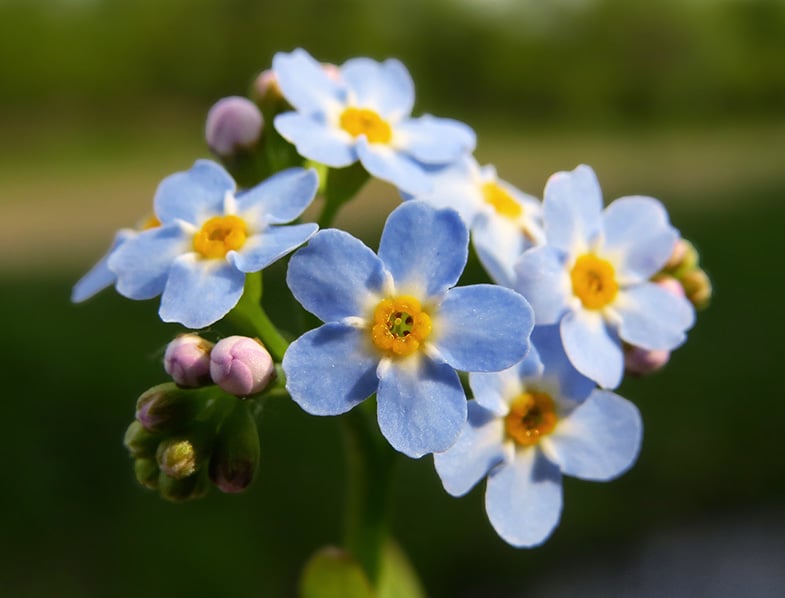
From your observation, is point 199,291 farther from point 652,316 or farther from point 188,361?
point 652,316

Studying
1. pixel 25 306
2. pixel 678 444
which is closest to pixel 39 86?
pixel 25 306

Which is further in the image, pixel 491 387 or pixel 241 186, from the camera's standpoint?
pixel 241 186

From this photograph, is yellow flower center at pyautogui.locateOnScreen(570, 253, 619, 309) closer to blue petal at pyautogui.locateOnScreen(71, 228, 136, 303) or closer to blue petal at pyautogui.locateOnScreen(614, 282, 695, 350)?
blue petal at pyautogui.locateOnScreen(614, 282, 695, 350)

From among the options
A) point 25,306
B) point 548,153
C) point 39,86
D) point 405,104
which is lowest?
point 25,306

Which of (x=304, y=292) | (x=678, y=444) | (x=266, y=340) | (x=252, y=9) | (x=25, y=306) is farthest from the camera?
(x=252, y=9)

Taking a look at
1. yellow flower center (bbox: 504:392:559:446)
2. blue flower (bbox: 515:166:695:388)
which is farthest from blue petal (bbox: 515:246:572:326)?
yellow flower center (bbox: 504:392:559:446)

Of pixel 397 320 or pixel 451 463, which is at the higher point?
pixel 397 320

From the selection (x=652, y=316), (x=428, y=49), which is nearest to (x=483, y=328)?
(x=652, y=316)

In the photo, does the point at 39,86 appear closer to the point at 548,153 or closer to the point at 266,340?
the point at 548,153
